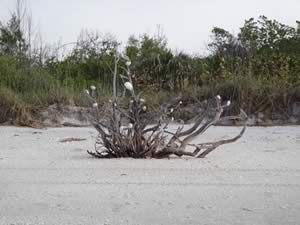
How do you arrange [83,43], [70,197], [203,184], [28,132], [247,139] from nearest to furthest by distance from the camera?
[70,197] < [203,184] < [247,139] < [28,132] < [83,43]

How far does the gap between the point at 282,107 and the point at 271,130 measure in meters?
2.44

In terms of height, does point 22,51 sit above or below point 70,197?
above

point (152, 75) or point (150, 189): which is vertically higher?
point (152, 75)

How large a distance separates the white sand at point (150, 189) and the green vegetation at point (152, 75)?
452 centimetres

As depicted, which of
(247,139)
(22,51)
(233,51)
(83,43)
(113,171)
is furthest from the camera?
(83,43)

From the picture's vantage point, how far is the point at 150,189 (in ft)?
15.6

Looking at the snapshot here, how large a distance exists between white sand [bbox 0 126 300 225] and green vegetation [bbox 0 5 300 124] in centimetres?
452

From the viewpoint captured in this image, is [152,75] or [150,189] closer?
[150,189]

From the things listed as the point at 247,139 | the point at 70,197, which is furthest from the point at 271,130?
the point at 70,197

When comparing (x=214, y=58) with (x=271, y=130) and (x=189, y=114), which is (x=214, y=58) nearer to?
(x=189, y=114)

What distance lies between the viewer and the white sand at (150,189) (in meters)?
3.86

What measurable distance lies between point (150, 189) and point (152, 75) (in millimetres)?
11609

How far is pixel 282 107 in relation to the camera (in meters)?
13.7

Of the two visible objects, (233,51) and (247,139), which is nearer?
(247,139)
